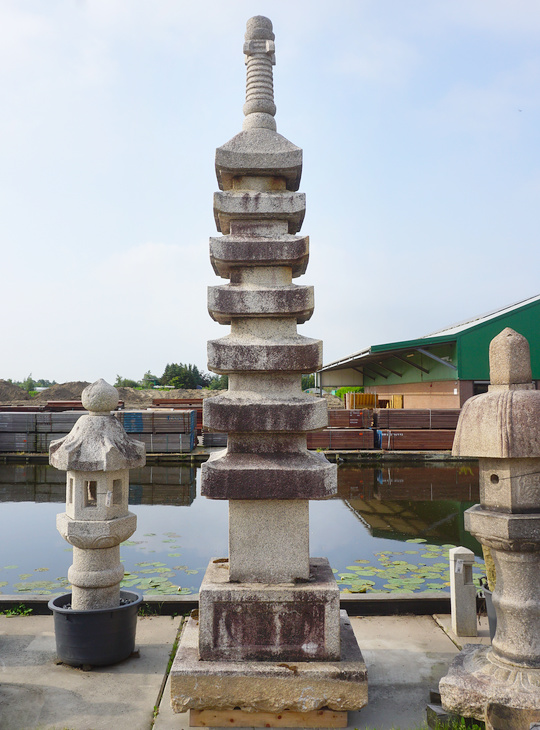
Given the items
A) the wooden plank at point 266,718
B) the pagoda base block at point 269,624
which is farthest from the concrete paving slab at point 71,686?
the pagoda base block at point 269,624

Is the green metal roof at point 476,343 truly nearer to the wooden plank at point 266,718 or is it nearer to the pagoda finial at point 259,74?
the pagoda finial at point 259,74

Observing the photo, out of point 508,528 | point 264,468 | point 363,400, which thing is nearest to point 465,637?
point 508,528

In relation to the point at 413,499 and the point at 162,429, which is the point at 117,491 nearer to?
the point at 413,499

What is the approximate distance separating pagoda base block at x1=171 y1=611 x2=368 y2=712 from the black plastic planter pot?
1295 millimetres

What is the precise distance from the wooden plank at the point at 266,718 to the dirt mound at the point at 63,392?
188 ft

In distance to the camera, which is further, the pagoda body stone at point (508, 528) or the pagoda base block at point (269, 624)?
the pagoda base block at point (269, 624)

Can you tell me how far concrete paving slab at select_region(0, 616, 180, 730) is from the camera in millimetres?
4246

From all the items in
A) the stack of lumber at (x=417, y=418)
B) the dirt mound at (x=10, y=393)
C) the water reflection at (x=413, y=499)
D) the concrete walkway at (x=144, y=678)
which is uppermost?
the dirt mound at (x=10, y=393)

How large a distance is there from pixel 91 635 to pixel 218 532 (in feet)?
23.4

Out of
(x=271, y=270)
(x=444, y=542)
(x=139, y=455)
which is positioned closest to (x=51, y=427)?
(x=444, y=542)

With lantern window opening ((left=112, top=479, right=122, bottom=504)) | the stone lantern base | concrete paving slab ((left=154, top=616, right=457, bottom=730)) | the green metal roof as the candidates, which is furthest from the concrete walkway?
the green metal roof

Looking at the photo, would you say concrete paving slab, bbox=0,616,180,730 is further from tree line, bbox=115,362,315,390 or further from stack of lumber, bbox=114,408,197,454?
tree line, bbox=115,362,315,390

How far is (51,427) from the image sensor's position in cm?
2442

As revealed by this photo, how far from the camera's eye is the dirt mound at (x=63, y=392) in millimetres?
58625
